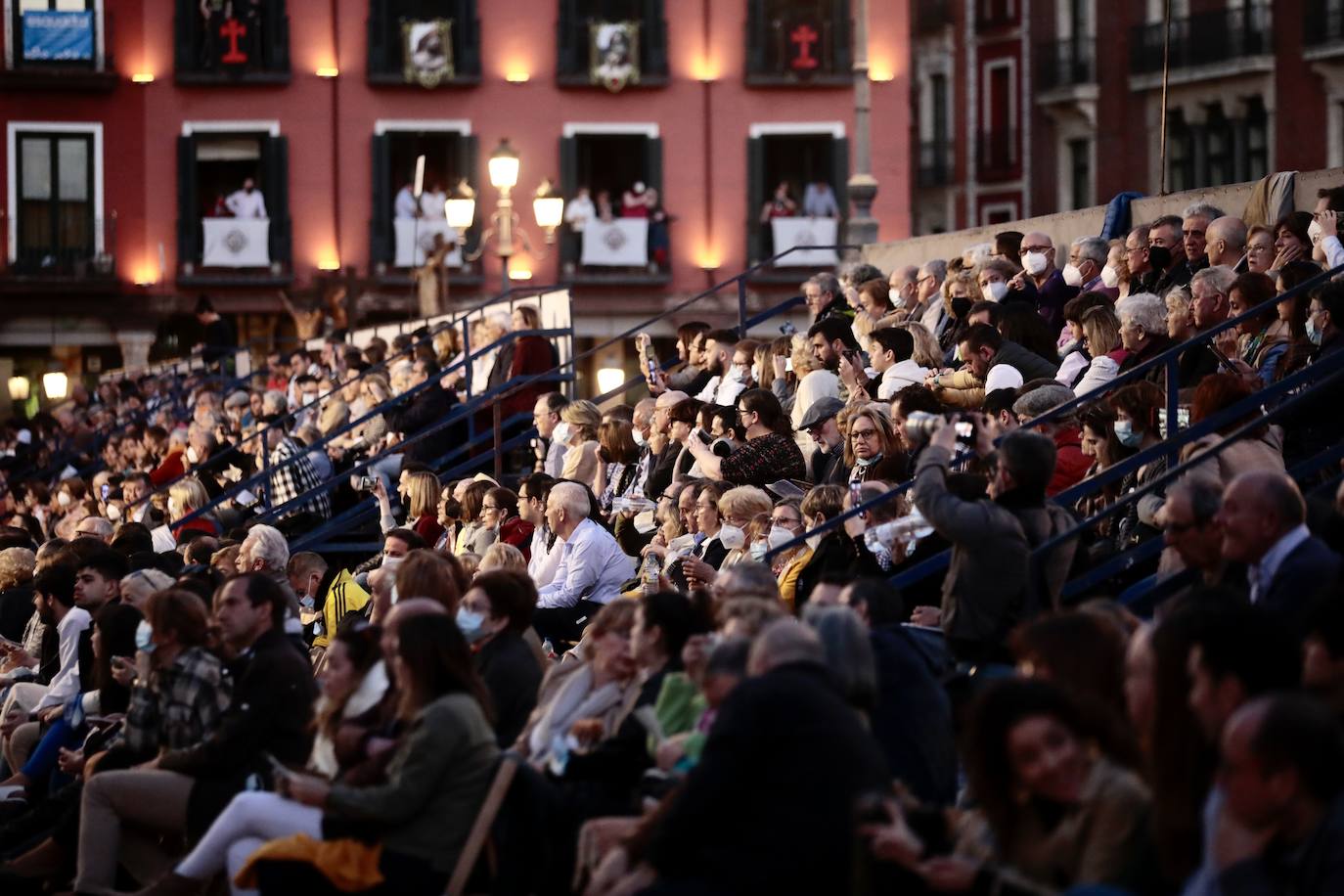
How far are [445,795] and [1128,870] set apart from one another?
9.50ft

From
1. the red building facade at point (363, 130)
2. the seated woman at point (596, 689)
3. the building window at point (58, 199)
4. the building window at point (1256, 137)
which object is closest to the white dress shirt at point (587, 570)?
the seated woman at point (596, 689)

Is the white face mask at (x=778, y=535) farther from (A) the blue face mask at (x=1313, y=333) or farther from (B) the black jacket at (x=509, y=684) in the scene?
(A) the blue face mask at (x=1313, y=333)

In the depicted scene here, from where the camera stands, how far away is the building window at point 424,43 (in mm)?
36438

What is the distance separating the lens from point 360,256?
120ft

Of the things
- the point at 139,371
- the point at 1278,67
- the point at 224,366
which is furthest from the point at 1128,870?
the point at 1278,67

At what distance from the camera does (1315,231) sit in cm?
1302

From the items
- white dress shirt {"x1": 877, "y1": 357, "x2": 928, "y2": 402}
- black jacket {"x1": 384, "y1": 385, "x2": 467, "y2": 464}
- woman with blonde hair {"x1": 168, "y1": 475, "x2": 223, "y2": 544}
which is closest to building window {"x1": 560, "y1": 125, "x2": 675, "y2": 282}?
black jacket {"x1": 384, "y1": 385, "x2": 467, "y2": 464}

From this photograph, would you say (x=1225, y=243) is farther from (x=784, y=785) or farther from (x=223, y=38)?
(x=223, y=38)

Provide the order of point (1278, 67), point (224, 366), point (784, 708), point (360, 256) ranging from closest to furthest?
point (784, 708)
point (224, 366)
point (360, 256)
point (1278, 67)

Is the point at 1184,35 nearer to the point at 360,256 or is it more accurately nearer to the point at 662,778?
the point at 360,256

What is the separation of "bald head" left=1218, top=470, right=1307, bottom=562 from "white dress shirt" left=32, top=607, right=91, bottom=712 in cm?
624

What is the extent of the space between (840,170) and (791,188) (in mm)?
844

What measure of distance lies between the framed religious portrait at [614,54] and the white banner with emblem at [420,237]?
3230mm

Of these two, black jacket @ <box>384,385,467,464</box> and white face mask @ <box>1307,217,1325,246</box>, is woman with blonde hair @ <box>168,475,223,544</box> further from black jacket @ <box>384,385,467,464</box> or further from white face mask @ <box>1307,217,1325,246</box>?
white face mask @ <box>1307,217,1325,246</box>
